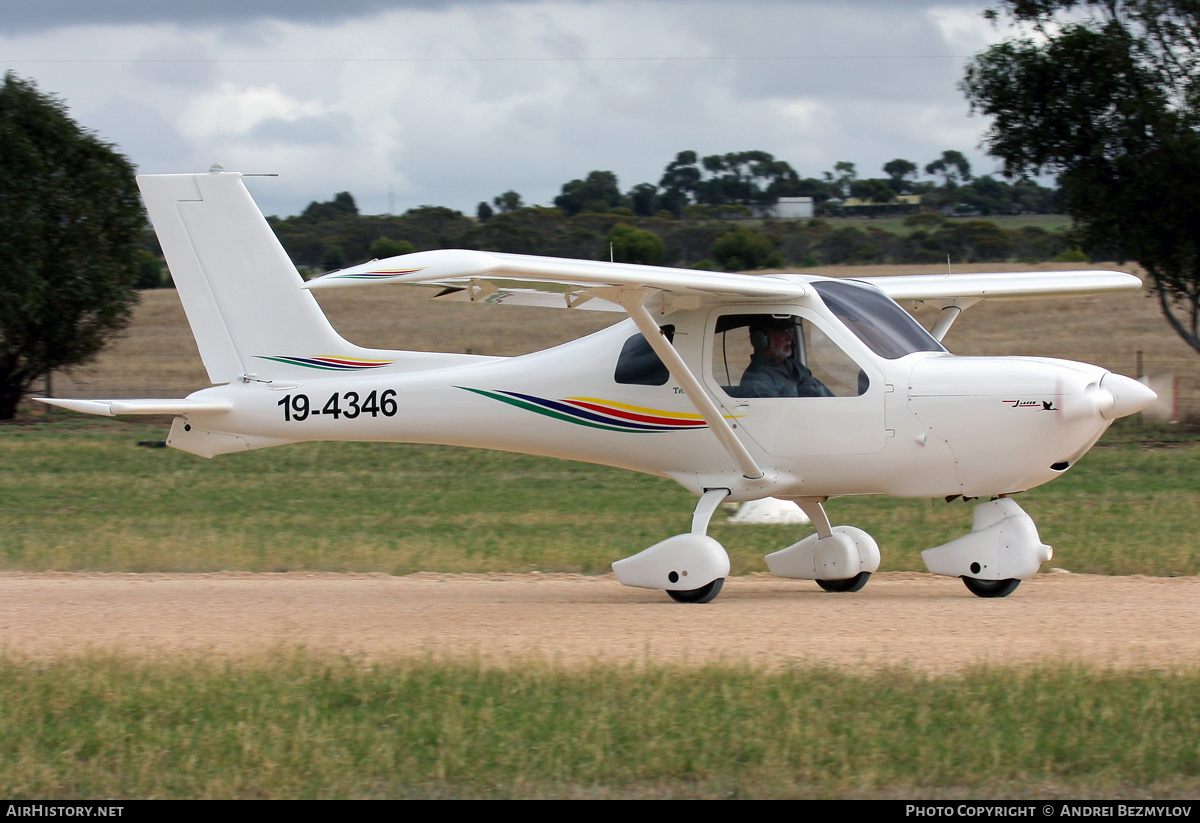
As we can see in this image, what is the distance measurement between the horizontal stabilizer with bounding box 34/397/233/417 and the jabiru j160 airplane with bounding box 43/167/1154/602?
23 millimetres

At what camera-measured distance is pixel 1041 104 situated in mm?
26484

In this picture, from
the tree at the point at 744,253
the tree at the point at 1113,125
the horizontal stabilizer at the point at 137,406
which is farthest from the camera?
the tree at the point at 744,253

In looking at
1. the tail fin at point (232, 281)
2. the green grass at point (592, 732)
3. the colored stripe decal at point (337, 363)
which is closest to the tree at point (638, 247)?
the tail fin at point (232, 281)

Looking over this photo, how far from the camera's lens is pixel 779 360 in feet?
32.6

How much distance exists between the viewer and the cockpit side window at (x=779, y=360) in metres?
9.71

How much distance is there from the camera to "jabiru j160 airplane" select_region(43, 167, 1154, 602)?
9.30m

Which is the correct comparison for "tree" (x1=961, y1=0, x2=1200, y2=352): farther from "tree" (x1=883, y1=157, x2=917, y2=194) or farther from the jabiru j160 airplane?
"tree" (x1=883, y1=157, x2=917, y2=194)

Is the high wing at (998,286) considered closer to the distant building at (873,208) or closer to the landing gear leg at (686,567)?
the landing gear leg at (686,567)

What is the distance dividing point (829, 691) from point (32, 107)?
97.5ft

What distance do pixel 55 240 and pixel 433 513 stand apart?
705 inches

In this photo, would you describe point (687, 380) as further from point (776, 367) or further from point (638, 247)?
point (638, 247)

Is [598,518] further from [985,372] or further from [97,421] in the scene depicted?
[97,421]

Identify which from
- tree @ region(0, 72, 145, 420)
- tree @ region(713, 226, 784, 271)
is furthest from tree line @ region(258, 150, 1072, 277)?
tree @ region(0, 72, 145, 420)

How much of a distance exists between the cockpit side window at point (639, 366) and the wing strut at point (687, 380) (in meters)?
0.35
